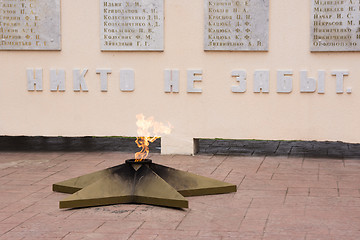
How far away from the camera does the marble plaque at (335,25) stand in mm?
8547

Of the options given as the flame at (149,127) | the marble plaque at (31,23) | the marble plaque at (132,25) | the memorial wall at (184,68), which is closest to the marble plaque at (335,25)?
the memorial wall at (184,68)

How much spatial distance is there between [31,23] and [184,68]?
227 cm

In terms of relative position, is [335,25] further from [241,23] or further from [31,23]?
[31,23]

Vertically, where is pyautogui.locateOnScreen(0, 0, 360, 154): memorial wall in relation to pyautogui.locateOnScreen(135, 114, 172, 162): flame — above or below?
above

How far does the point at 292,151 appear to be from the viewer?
9.59m

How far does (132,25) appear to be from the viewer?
29.7 feet

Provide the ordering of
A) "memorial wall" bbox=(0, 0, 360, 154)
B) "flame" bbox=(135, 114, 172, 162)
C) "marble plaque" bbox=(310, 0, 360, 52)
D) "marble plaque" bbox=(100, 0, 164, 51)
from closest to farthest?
1. "marble plaque" bbox=(310, 0, 360, 52)
2. "memorial wall" bbox=(0, 0, 360, 154)
3. "marble plaque" bbox=(100, 0, 164, 51)
4. "flame" bbox=(135, 114, 172, 162)

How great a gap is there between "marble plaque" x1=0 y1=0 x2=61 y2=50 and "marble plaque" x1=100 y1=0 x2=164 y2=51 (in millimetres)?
689

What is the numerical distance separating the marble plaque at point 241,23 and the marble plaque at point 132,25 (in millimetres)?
781

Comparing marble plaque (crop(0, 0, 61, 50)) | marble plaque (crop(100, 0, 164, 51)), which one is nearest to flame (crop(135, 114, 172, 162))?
marble plaque (crop(100, 0, 164, 51))

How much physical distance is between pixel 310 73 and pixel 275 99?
22.8 inches

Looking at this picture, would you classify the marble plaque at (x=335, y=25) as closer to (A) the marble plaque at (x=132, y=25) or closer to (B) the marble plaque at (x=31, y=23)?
(A) the marble plaque at (x=132, y=25)

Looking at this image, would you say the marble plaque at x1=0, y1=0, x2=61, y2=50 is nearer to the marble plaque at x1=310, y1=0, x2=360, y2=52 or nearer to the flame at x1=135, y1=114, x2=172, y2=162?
the flame at x1=135, y1=114, x2=172, y2=162

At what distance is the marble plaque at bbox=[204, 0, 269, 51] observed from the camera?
8766 mm
